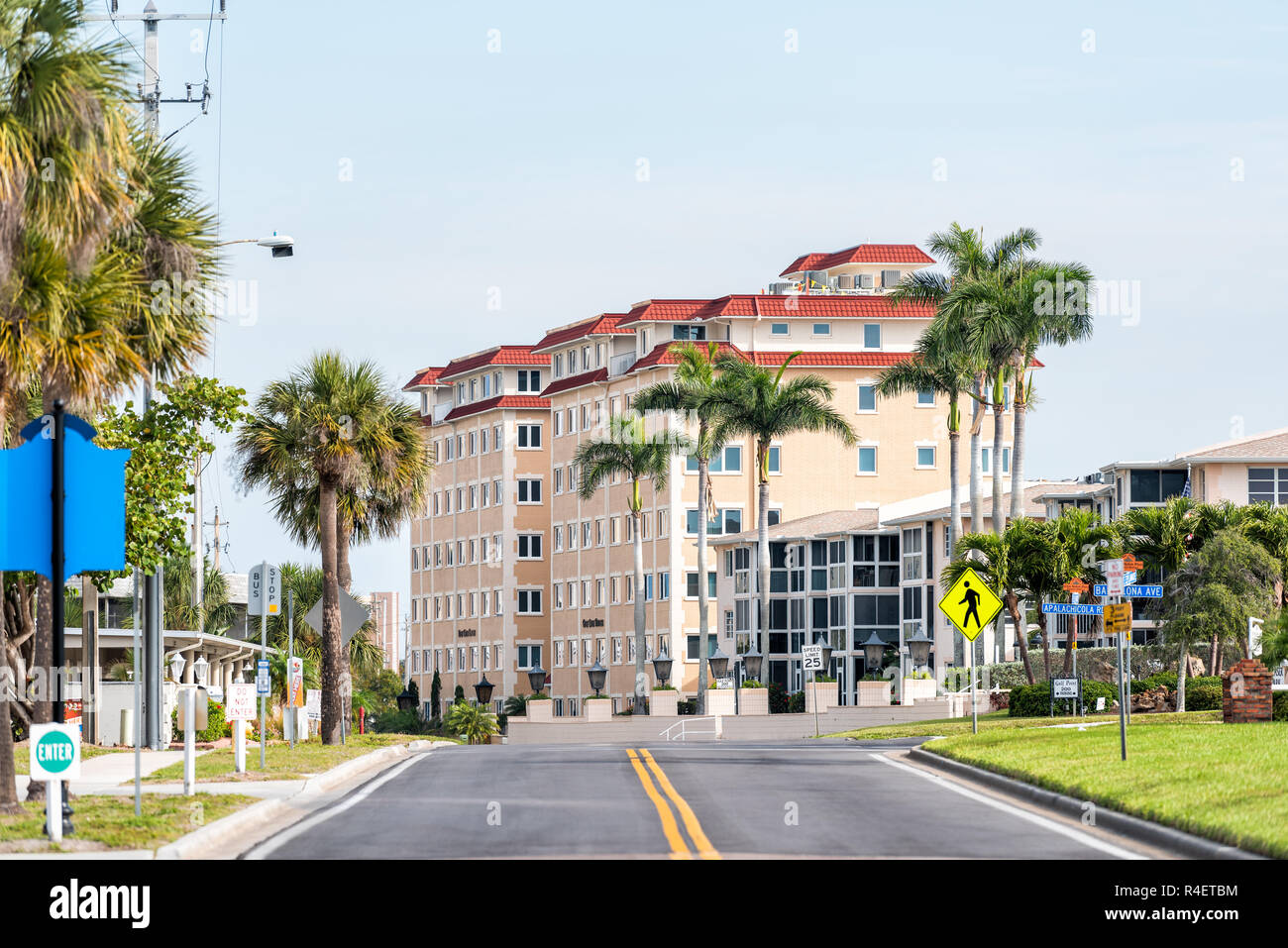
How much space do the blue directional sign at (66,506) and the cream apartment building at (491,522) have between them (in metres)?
95.6

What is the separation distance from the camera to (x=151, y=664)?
112ft

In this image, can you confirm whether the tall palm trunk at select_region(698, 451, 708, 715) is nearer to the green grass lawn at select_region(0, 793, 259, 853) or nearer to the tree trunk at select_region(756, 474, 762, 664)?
the tree trunk at select_region(756, 474, 762, 664)

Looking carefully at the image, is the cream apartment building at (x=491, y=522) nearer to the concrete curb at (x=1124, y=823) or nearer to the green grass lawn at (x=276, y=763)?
the green grass lawn at (x=276, y=763)

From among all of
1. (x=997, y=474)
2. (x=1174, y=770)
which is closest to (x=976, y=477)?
(x=997, y=474)

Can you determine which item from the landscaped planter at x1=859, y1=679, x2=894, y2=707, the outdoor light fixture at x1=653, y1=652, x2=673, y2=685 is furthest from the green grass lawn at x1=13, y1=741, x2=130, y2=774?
the outdoor light fixture at x1=653, y1=652, x2=673, y2=685

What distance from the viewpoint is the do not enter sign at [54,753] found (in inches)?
667

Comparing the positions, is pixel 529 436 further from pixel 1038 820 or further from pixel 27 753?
pixel 1038 820

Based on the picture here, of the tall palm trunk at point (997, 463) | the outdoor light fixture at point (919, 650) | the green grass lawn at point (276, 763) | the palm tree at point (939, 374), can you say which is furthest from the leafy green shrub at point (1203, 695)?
the green grass lawn at point (276, 763)

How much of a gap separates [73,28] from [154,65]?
12746mm

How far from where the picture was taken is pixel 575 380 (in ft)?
358

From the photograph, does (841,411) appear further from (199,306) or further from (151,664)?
Answer: (199,306)

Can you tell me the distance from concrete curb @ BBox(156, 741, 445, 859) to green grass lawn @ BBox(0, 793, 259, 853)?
8.9 inches

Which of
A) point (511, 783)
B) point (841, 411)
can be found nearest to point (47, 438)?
point (511, 783)

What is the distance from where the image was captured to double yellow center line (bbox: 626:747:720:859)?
16328 millimetres
